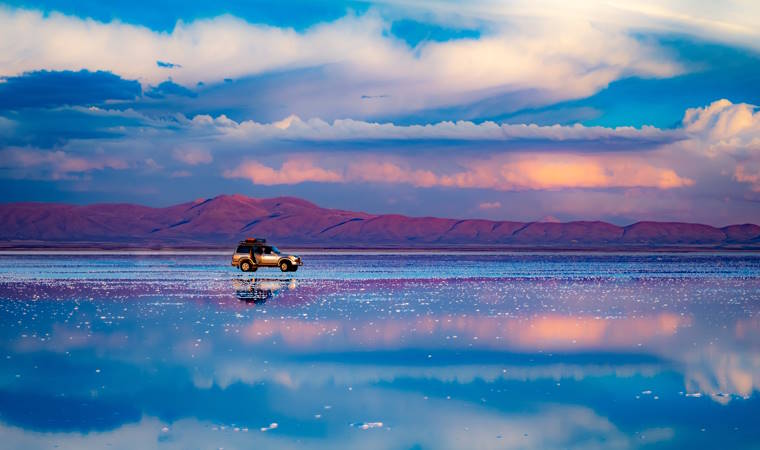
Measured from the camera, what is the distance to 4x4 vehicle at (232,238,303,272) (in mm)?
49438

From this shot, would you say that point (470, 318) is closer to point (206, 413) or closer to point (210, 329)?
point (210, 329)

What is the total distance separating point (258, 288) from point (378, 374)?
2111 centimetres

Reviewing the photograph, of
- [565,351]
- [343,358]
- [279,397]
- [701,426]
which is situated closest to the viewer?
[701,426]

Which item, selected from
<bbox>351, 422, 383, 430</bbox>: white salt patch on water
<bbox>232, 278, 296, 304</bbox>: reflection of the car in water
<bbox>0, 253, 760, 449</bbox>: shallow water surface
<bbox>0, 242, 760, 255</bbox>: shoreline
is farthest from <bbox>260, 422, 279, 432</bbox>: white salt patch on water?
<bbox>0, 242, 760, 255</bbox>: shoreline

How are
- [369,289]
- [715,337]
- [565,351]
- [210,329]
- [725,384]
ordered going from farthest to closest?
[369,289] → [210,329] → [715,337] → [565,351] → [725,384]

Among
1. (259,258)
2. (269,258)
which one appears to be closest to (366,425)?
(269,258)

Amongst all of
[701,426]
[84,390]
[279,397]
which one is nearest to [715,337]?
[701,426]

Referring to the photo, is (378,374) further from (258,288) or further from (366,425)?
(258,288)

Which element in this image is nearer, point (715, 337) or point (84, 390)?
point (84, 390)

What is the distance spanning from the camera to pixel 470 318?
2158 centimetres

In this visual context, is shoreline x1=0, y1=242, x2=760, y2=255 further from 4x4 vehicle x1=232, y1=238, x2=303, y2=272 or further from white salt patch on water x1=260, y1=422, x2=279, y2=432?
white salt patch on water x1=260, y1=422, x2=279, y2=432

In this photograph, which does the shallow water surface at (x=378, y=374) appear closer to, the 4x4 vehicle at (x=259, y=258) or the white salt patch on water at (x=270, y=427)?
the white salt patch on water at (x=270, y=427)

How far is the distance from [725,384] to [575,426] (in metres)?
3.88

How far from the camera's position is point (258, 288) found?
3388cm
